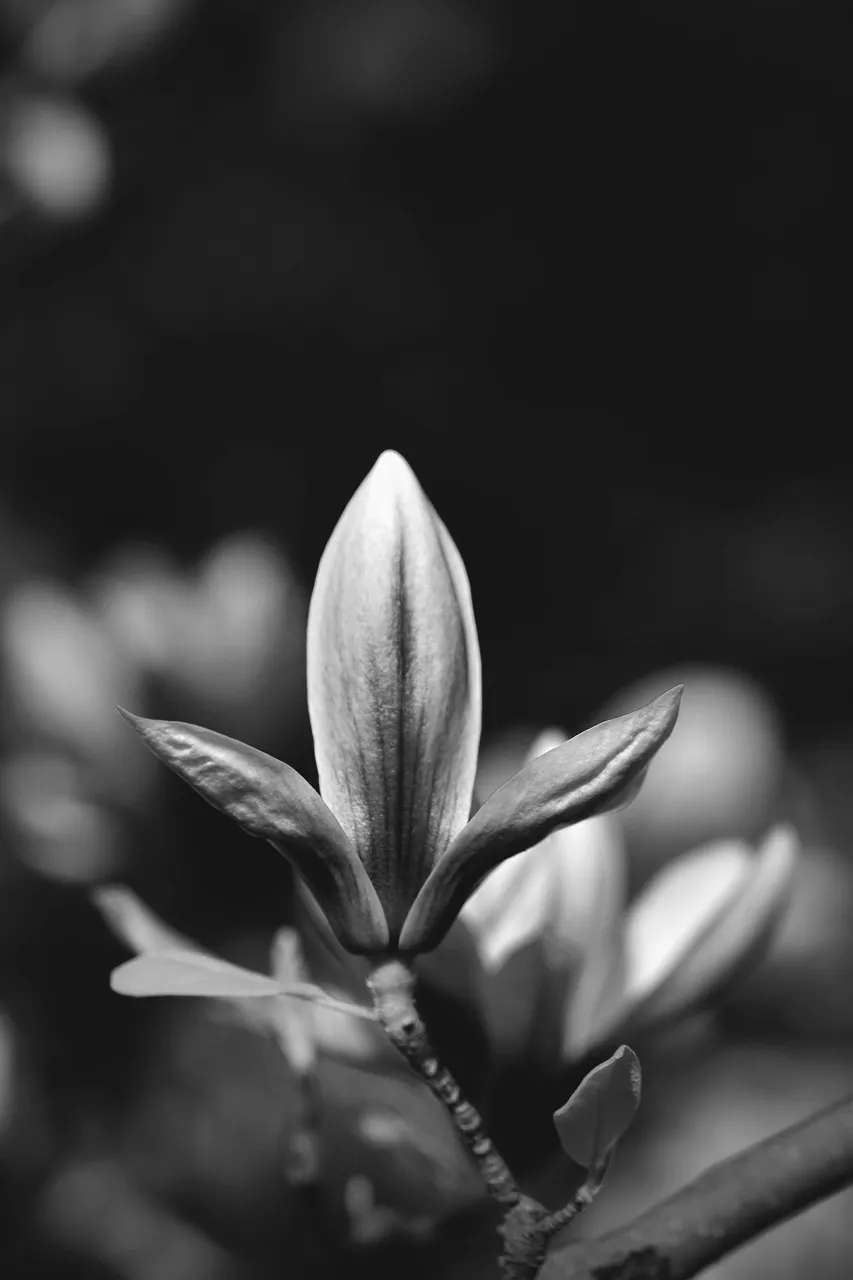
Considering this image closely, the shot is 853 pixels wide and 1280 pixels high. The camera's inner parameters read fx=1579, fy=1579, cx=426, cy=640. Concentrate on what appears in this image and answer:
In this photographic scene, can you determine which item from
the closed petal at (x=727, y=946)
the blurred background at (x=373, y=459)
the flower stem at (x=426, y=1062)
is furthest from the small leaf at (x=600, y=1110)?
the blurred background at (x=373, y=459)

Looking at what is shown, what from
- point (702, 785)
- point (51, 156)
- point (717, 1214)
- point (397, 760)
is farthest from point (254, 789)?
point (51, 156)

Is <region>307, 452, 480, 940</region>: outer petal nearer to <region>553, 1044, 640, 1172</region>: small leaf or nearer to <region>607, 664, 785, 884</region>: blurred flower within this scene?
<region>553, 1044, 640, 1172</region>: small leaf

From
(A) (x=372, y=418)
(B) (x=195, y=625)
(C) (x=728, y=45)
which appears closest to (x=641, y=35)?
(C) (x=728, y=45)

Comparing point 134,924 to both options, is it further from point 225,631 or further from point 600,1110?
point 225,631

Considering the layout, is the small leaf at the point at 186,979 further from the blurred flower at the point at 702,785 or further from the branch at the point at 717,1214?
the blurred flower at the point at 702,785

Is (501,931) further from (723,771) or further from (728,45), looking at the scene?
(728,45)
